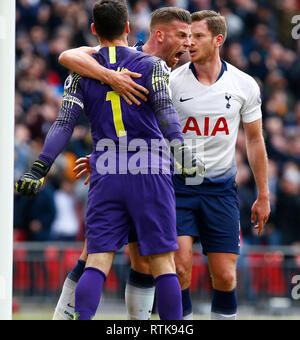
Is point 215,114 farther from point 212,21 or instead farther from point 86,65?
point 86,65

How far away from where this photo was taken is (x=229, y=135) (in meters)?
6.33

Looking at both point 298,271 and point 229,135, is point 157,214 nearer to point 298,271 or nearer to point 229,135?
point 229,135

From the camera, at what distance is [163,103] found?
16.9ft

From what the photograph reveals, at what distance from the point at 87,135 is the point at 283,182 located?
335 cm

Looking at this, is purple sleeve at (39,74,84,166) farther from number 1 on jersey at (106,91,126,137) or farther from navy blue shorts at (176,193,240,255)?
navy blue shorts at (176,193,240,255)

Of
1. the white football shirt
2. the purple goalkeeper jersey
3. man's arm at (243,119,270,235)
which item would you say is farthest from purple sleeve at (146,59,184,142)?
man's arm at (243,119,270,235)

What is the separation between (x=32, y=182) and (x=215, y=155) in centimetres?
188

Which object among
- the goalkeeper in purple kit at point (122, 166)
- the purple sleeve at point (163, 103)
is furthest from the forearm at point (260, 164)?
the purple sleeve at point (163, 103)

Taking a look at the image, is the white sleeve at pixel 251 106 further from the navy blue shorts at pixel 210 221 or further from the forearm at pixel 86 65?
the forearm at pixel 86 65

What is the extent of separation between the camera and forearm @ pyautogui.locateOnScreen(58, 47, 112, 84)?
5.29 meters

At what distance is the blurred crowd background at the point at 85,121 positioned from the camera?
1222 centimetres

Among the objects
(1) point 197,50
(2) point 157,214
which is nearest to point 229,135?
(1) point 197,50

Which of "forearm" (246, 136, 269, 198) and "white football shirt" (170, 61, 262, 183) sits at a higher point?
"white football shirt" (170, 61, 262, 183)

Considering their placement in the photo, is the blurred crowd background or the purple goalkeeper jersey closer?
the purple goalkeeper jersey
